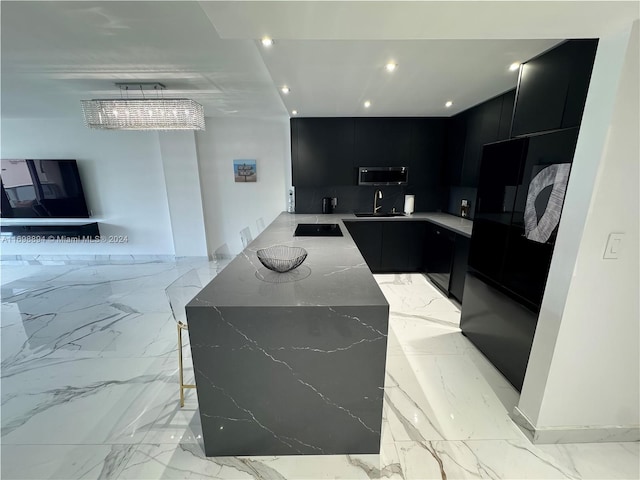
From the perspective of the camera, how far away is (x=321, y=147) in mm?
3783

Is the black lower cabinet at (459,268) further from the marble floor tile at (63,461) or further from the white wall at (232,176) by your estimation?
the marble floor tile at (63,461)

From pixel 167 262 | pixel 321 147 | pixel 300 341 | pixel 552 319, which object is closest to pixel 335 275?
pixel 300 341

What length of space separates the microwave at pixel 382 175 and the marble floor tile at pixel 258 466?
3.14 metres

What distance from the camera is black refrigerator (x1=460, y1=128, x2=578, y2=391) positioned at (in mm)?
1437

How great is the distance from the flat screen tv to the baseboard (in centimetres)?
644

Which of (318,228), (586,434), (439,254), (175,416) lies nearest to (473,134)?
(439,254)

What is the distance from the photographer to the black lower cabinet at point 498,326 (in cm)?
171

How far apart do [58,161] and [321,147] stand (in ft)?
14.5

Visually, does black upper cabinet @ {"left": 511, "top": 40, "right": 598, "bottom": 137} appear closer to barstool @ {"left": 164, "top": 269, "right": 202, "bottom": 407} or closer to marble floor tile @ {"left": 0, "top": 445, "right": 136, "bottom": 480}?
barstool @ {"left": 164, "top": 269, "right": 202, "bottom": 407}

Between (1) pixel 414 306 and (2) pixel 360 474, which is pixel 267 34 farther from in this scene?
(1) pixel 414 306

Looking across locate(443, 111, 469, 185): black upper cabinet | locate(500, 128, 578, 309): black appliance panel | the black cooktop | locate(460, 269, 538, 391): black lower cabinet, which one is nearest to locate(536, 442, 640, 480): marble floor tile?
locate(460, 269, 538, 391): black lower cabinet

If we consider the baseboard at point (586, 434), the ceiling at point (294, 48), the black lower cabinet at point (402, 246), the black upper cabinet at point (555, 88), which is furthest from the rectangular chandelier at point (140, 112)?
the baseboard at point (586, 434)

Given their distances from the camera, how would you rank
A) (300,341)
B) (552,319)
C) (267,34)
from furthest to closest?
1. (552,319)
2. (300,341)
3. (267,34)

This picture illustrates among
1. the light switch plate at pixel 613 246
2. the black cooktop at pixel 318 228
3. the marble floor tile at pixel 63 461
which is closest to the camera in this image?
the light switch plate at pixel 613 246
